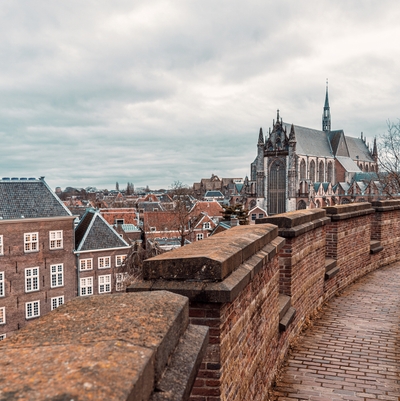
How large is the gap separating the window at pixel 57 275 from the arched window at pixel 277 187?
2316 inches

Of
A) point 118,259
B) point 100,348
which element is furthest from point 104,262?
point 100,348

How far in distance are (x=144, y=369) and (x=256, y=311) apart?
Answer: 2.55 m

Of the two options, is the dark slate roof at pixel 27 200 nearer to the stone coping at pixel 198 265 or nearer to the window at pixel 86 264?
the window at pixel 86 264

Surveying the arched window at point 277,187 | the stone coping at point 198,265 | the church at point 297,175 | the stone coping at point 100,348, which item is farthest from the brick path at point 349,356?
the arched window at point 277,187

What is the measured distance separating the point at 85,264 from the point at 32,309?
3.88 meters

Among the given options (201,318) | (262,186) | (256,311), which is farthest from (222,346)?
(262,186)

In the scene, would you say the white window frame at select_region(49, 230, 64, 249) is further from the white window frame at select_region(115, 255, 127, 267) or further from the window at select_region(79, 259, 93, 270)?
the white window frame at select_region(115, 255, 127, 267)

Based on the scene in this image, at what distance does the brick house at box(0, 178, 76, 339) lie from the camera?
2084cm

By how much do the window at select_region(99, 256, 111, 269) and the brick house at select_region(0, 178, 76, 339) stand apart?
1781mm

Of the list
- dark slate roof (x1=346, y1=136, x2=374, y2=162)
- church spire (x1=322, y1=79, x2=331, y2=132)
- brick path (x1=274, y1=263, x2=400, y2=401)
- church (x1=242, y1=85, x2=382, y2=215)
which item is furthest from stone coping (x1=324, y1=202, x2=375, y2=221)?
church spire (x1=322, y1=79, x2=331, y2=132)

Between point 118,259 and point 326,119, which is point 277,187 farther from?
point 118,259

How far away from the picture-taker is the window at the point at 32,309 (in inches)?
848

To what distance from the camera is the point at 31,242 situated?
2184cm

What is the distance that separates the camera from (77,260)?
2391 cm
